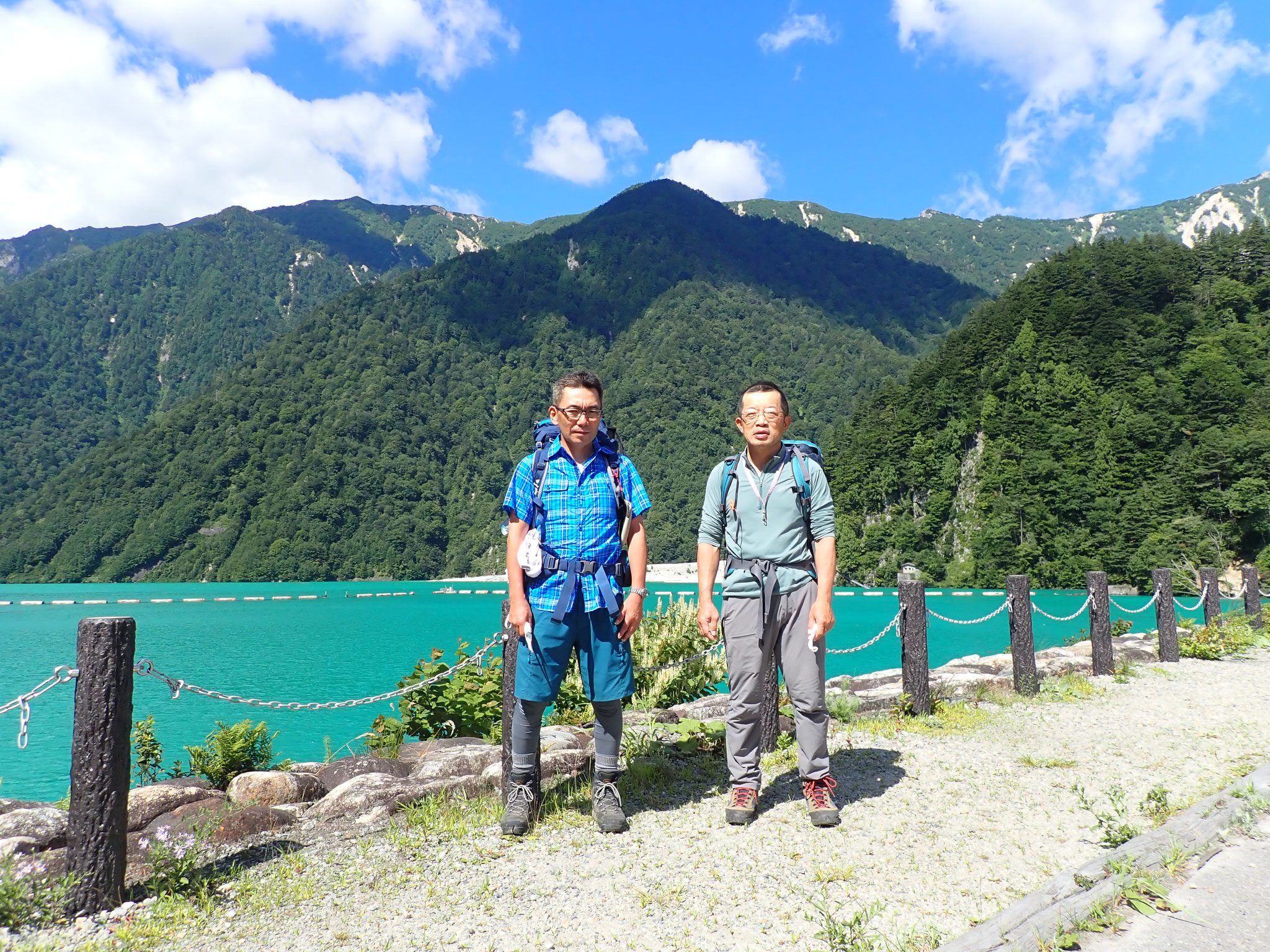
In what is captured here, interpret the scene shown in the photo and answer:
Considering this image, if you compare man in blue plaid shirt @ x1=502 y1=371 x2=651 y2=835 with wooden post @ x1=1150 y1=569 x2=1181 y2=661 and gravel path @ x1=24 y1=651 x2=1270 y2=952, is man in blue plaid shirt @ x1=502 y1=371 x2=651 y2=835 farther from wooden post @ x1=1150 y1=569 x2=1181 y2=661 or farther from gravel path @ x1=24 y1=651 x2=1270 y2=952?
wooden post @ x1=1150 y1=569 x2=1181 y2=661

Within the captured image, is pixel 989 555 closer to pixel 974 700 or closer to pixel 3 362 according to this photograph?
pixel 974 700

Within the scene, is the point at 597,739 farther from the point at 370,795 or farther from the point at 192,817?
the point at 192,817

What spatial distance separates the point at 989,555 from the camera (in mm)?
61406

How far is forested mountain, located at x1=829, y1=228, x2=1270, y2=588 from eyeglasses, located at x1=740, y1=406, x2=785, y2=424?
54135 mm

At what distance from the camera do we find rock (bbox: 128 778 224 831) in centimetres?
429

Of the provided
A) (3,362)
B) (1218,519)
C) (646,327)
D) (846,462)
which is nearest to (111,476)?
(3,362)

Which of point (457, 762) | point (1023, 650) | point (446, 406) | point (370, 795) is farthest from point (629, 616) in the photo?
point (446, 406)

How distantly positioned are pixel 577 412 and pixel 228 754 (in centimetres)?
395

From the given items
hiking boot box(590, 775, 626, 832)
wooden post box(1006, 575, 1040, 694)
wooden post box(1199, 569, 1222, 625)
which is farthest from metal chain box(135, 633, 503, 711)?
wooden post box(1199, 569, 1222, 625)

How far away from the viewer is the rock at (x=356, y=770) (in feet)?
17.1

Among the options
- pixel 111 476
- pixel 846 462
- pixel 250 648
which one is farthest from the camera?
pixel 111 476

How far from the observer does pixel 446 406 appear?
522 ft

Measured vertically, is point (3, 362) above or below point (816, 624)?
above

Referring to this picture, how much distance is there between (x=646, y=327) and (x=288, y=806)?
169 m
